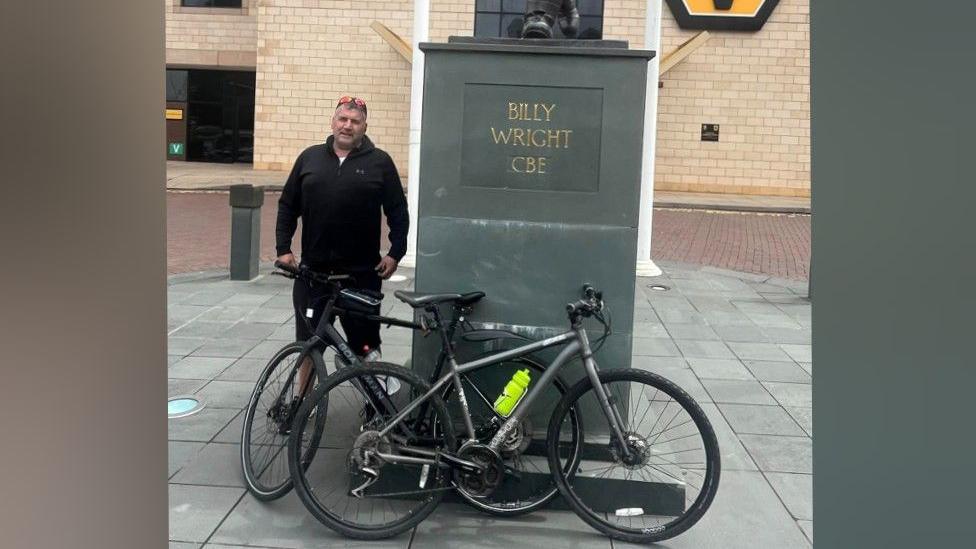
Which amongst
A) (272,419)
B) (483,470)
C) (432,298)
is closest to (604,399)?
(483,470)

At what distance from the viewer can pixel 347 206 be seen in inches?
177

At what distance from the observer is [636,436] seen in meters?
3.80

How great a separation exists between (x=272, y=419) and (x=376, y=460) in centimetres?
76

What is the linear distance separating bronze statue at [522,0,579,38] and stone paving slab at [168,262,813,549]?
7.52 ft

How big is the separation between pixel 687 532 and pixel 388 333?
4.09m

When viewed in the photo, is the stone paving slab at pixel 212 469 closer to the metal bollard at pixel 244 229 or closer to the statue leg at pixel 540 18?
the statue leg at pixel 540 18

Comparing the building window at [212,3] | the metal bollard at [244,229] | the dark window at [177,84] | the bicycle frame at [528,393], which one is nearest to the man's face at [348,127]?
the bicycle frame at [528,393]

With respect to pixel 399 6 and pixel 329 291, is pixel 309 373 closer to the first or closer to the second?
pixel 329 291

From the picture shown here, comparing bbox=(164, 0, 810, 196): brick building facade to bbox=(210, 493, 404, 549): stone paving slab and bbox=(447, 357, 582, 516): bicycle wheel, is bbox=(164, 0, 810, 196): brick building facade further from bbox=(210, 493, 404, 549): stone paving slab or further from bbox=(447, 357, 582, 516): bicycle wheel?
bbox=(210, 493, 404, 549): stone paving slab

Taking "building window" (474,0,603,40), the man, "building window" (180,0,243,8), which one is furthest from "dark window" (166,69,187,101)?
the man

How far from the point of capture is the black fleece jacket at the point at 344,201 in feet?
14.7

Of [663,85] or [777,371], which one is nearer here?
[777,371]

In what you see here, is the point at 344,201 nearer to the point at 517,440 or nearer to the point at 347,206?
the point at 347,206

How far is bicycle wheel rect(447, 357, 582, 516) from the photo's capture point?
3846mm
